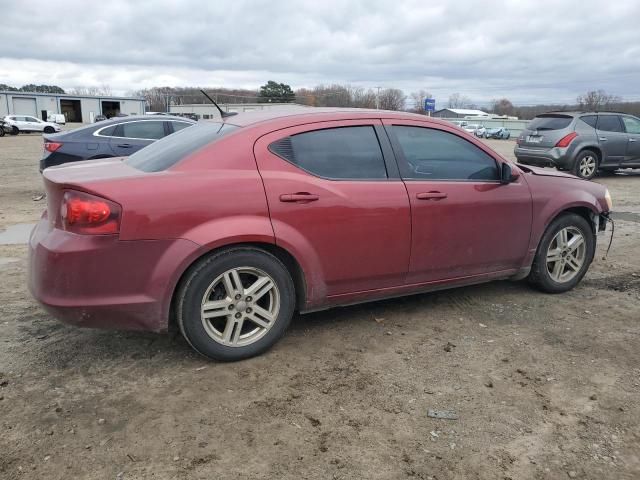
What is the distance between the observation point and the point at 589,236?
4828 millimetres

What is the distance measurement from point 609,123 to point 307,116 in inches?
473

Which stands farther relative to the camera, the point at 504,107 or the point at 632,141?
the point at 504,107

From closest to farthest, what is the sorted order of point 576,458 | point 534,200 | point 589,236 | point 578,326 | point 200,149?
point 576,458 < point 200,149 < point 578,326 < point 534,200 < point 589,236

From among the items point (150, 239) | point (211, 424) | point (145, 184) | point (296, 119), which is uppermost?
point (296, 119)

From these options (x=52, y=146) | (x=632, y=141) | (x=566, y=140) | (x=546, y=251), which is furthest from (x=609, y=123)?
(x=52, y=146)

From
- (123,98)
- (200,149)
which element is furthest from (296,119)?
(123,98)

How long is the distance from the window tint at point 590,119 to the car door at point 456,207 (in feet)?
33.0

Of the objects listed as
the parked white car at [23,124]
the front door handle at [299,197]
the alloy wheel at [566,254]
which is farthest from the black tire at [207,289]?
the parked white car at [23,124]

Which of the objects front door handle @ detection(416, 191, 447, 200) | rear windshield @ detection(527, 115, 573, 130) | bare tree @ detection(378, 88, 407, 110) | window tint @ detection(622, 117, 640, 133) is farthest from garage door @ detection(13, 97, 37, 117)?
front door handle @ detection(416, 191, 447, 200)

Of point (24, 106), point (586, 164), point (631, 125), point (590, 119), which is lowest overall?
point (586, 164)

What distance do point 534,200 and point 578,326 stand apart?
1.04 meters

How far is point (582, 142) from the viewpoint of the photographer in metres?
12.6

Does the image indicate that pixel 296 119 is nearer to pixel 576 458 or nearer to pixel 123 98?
pixel 576 458

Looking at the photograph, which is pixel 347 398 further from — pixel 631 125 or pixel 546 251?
pixel 631 125
